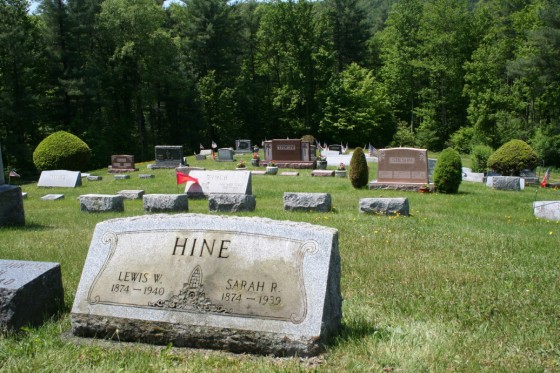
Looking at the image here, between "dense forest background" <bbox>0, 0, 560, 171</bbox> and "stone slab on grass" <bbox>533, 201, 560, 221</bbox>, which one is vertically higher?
"dense forest background" <bbox>0, 0, 560, 171</bbox>

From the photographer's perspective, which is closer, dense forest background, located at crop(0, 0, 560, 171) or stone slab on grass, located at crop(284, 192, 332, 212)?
stone slab on grass, located at crop(284, 192, 332, 212)

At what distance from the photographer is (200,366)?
363cm

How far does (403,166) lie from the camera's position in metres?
19.2

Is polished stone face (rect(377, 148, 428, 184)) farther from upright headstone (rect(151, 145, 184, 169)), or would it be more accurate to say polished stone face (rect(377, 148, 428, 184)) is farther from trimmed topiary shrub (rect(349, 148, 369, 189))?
upright headstone (rect(151, 145, 184, 169))

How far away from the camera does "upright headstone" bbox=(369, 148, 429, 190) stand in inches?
747

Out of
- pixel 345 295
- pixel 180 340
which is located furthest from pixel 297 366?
pixel 345 295

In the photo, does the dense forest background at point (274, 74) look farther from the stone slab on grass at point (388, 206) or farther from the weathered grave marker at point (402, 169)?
the stone slab on grass at point (388, 206)

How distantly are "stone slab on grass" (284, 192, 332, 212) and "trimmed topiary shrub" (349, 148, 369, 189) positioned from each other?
6.73 m

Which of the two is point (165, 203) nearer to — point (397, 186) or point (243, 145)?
point (397, 186)

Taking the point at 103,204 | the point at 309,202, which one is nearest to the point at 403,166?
the point at 309,202

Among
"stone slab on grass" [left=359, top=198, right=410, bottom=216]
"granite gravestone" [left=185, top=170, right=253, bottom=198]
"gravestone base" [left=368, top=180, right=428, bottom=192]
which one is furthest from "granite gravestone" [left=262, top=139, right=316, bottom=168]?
"stone slab on grass" [left=359, top=198, right=410, bottom=216]

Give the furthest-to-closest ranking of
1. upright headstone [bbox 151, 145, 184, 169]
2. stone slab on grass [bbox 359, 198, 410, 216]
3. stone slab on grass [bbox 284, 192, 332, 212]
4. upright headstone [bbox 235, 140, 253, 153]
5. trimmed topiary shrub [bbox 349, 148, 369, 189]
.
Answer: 1. upright headstone [bbox 235, 140, 253, 153]
2. upright headstone [bbox 151, 145, 184, 169]
3. trimmed topiary shrub [bbox 349, 148, 369, 189]
4. stone slab on grass [bbox 284, 192, 332, 212]
5. stone slab on grass [bbox 359, 198, 410, 216]

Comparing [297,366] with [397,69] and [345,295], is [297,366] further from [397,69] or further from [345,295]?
[397,69]

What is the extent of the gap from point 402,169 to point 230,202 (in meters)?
8.99
